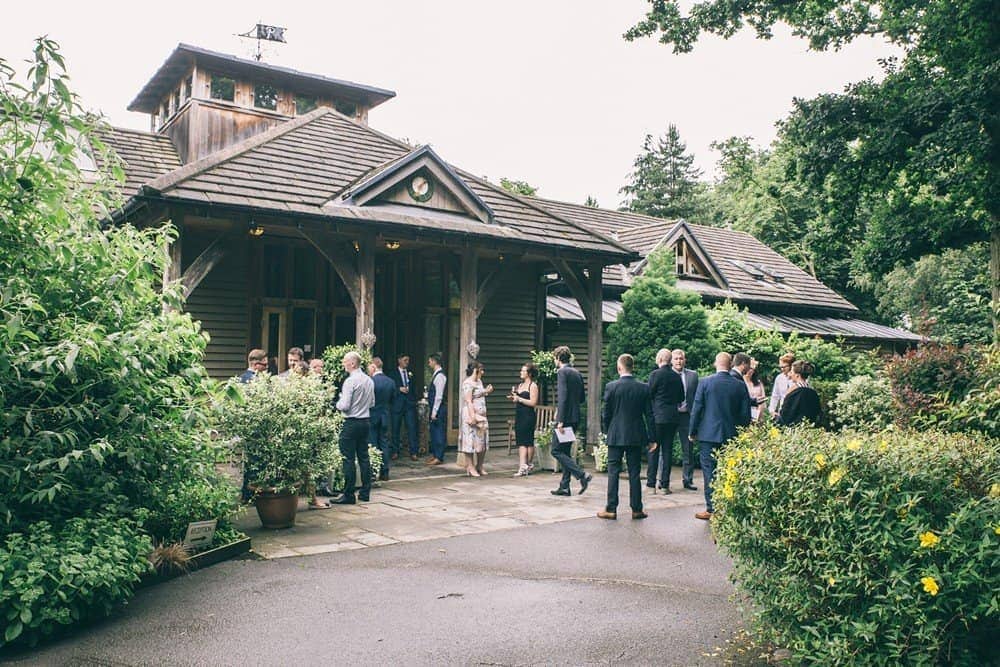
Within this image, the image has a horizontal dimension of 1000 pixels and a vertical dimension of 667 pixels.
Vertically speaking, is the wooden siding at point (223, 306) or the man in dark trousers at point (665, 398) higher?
the wooden siding at point (223, 306)

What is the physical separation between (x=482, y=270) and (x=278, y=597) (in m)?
11.4

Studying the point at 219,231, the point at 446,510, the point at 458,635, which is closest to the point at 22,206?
the point at 458,635

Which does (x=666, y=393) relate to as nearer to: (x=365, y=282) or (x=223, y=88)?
(x=365, y=282)

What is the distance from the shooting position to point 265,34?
19.5 metres

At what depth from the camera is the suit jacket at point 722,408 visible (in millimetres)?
9656

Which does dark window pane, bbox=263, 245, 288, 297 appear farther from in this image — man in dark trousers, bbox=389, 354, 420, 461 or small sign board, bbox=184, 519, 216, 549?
small sign board, bbox=184, 519, 216, 549

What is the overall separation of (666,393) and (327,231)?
5.67 metres

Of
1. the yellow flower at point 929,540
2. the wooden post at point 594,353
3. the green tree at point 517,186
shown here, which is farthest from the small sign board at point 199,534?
the green tree at point 517,186

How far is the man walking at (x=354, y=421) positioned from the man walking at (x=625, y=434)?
2915mm

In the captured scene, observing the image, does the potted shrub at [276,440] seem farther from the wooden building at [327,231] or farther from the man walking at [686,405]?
the man walking at [686,405]

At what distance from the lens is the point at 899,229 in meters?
18.0

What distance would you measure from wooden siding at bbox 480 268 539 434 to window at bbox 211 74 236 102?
22.6ft

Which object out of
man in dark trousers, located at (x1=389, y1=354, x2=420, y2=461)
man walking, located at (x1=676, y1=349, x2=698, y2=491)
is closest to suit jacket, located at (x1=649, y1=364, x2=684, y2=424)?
man walking, located at (x1=676, y1=349, x2=698, y2=491)

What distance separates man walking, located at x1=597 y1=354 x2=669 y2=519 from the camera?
9.34 m
